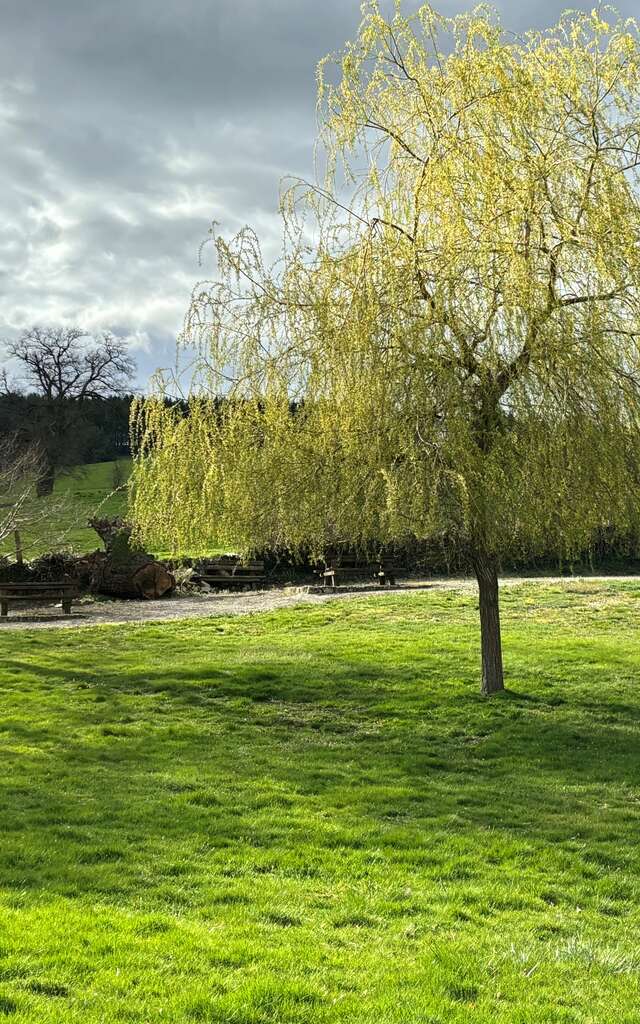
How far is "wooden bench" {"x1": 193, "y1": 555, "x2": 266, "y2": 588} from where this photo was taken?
27672 millimetres

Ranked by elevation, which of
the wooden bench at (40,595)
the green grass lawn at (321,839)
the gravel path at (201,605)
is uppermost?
the wooden bench at (40,595)

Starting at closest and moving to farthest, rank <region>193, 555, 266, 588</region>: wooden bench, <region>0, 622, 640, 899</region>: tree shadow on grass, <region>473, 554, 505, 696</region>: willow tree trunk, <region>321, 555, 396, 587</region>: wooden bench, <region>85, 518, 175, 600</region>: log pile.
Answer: <region>0, 622, 640, 899</region>: tree shadow on grass → <region>473, 554, 505, 696</region>: willow tree trunk → <region>85, 518, 175, 600</region>: log pile → <region>321, 555, 396, 587</region>: wooden bench → <region>193, 555, 266, 588</region>: wooden bench

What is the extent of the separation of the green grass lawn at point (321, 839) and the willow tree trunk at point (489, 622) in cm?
37

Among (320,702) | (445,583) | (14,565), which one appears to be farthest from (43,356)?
(320,702)

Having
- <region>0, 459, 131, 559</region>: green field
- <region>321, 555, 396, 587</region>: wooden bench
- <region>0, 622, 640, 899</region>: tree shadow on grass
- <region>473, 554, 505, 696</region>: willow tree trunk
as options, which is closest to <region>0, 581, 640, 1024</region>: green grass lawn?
<region>0, 622, 640, 899</region>: tree shadow on grass

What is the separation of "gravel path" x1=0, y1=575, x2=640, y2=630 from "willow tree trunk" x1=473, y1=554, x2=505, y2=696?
9817 mm

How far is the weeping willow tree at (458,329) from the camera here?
30.6 feet

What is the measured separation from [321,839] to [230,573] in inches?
860

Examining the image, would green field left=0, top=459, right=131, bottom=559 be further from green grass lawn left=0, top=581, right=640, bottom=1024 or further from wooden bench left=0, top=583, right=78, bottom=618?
green grass lawn left=0, top=581, right=640, bottom=1024

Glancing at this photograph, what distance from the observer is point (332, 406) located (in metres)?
9.88

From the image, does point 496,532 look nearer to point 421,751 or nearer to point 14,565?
point 421,751

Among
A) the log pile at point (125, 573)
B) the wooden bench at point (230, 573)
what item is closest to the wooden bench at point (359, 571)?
the wooden bench at point (230, 573)

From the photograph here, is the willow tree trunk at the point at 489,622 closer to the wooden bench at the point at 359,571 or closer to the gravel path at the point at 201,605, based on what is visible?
the gravel path at the point at 201,605

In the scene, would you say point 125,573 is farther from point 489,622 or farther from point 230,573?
point 489,622
